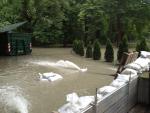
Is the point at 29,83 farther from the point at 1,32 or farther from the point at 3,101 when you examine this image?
the point at 1,32

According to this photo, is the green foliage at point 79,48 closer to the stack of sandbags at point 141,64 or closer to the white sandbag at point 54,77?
the white sandbag at point 54,77

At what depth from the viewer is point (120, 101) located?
21.7 feet

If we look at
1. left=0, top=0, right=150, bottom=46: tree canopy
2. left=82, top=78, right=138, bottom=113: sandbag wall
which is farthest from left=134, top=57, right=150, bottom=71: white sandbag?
left=0, top=0, right=150, bottom=46: tree canopy

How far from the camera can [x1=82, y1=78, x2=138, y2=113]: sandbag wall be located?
527 centimetres

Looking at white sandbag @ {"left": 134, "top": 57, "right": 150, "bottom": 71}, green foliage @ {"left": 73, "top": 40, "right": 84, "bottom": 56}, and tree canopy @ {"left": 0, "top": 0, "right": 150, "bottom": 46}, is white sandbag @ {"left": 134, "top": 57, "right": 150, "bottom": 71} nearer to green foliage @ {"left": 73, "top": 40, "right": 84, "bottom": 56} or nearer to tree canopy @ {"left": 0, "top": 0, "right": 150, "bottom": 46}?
green foliage @ {"left": 73, "top": 40, "right": 84, "bottom": 56}

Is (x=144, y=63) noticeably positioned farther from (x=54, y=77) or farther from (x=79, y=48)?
(x=79, y=48)

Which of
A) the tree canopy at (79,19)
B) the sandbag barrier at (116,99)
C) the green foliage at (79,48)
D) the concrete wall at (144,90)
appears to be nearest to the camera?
the sandbag barrier at (116,99)

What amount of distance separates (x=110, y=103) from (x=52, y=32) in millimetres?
25390

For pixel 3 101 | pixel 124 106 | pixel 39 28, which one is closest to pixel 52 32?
pixel 39 28

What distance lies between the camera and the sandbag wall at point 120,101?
5270 mm

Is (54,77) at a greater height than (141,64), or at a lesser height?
lesser

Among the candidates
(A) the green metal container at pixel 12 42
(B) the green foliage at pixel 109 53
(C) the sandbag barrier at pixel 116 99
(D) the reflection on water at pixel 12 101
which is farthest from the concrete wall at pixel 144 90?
(A) the green metal container at pixel 12 42

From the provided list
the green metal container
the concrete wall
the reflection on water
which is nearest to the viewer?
the concrete wall

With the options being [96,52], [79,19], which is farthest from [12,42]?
[79,19]
